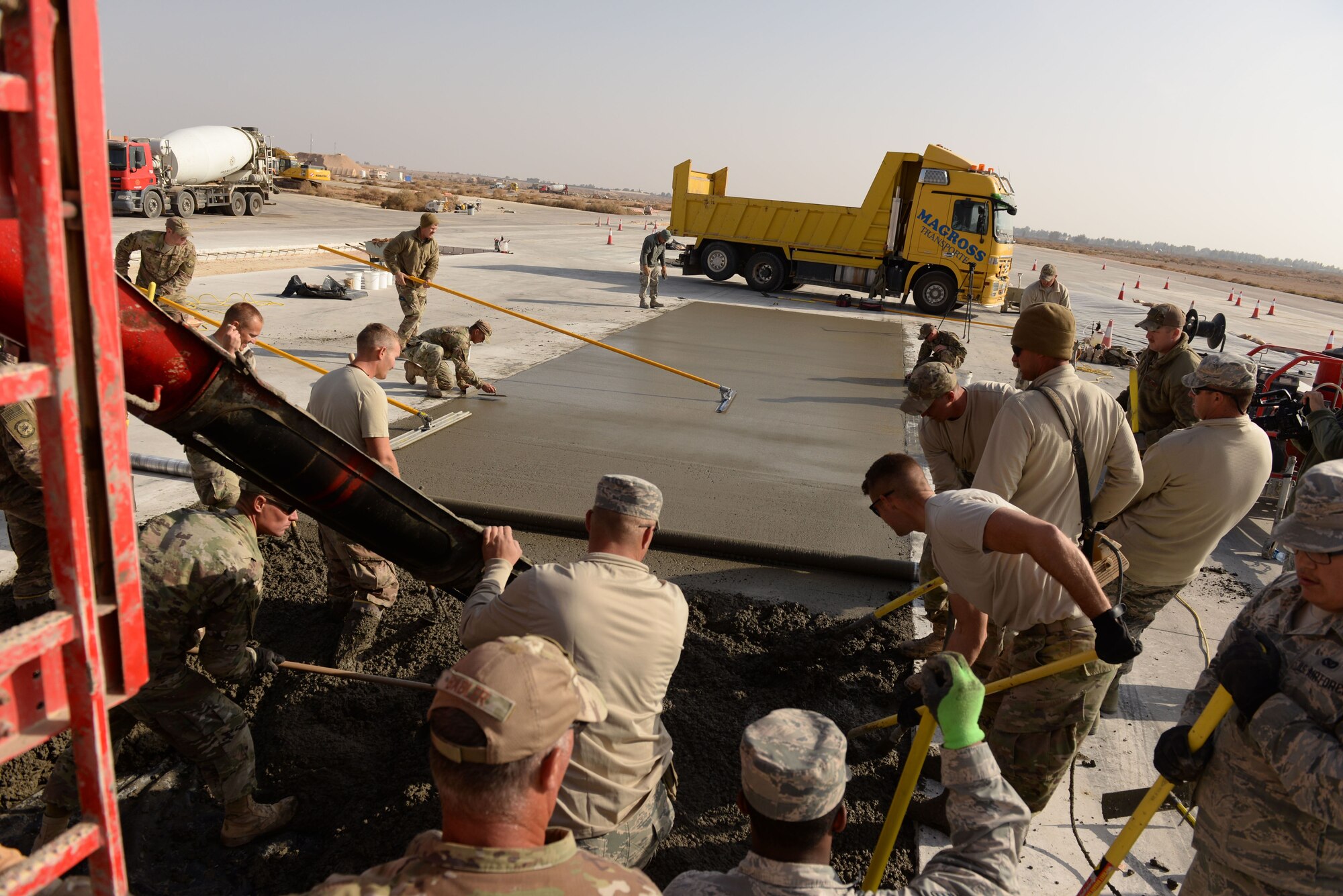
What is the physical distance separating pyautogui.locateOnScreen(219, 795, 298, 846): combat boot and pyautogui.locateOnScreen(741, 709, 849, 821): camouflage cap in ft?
7.37

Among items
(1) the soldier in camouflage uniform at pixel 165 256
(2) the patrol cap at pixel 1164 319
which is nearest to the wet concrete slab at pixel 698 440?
(2) the patrol cap at pixel 1164 319

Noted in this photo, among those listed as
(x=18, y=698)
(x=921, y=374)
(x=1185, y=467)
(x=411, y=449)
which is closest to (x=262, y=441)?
(x=18, y=698)

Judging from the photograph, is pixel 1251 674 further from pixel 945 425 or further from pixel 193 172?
pixel 193 172

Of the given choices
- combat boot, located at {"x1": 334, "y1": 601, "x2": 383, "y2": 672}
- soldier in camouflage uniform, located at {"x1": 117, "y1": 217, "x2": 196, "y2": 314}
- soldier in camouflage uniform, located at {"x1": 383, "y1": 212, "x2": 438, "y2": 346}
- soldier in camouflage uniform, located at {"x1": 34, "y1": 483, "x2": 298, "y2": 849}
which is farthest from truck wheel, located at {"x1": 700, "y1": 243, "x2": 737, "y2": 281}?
soldier in camouflage uniform, located at {"x1": 34, "y1": 483, "x2": 298, "y2": 849}

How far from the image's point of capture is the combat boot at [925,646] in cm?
461

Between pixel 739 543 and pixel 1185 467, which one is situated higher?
pixel 1185 467

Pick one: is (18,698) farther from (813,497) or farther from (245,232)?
(245,232)

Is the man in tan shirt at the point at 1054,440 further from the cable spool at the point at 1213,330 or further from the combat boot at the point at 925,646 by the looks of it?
the cable spool at the point at 1213,330

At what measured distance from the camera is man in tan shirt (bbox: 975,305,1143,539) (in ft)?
11.6

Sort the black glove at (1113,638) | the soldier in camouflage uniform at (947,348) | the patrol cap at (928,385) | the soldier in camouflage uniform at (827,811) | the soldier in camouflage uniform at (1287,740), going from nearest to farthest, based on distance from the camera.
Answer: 1. the soldier in camouflage uniform at (827,811)
2. the soldier in camouflage uniform at (1287,740)
3. the black glove at (1113,638)
4. the patrol cap at (928,385)
5. the soldier in camouflage uniform at (947,348)

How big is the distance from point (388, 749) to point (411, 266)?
753 centimetres

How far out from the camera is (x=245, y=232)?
23.8 m

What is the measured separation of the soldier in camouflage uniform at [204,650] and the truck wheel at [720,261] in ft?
62.3

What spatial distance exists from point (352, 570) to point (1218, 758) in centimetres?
373
